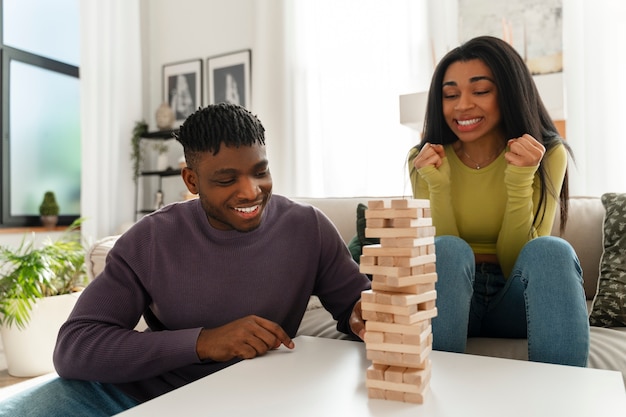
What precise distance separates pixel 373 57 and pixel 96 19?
210 centimetres

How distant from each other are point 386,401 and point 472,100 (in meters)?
0.89

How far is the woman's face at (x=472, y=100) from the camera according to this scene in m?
1.40

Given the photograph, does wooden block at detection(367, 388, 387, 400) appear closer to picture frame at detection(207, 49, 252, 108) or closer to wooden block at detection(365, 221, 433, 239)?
wooden block at detection(365, 221, 433, 239)

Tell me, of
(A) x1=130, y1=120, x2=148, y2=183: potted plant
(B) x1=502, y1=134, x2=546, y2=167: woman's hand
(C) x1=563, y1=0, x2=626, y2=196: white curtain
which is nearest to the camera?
(B) x1=502, y1=134, x2=546, y2=167: woman's hand

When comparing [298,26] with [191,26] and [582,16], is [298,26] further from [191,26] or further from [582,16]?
[582,16]

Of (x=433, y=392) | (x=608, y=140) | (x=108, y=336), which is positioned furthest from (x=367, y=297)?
(x=608, y=140)

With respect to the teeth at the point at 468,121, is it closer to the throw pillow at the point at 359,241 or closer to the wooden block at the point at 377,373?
the throw pillow at the point at 359,241

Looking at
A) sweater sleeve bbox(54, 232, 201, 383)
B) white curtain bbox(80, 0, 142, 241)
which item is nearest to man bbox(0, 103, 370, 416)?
sweater sleeve bbox(54, 232, 201, 383)

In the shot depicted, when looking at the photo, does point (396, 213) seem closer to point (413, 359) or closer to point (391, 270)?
point (391, 270)

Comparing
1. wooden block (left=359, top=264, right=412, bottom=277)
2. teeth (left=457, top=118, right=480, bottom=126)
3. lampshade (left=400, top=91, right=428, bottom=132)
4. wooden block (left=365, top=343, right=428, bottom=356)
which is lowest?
wooden block (left=365, top=343, right=428, bottom=356)

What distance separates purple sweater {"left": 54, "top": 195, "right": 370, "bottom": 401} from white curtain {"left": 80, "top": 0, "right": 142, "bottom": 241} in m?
3.12

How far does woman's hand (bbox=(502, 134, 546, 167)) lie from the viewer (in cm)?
121

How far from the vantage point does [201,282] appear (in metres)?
1.13

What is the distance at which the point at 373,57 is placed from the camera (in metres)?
3.65
